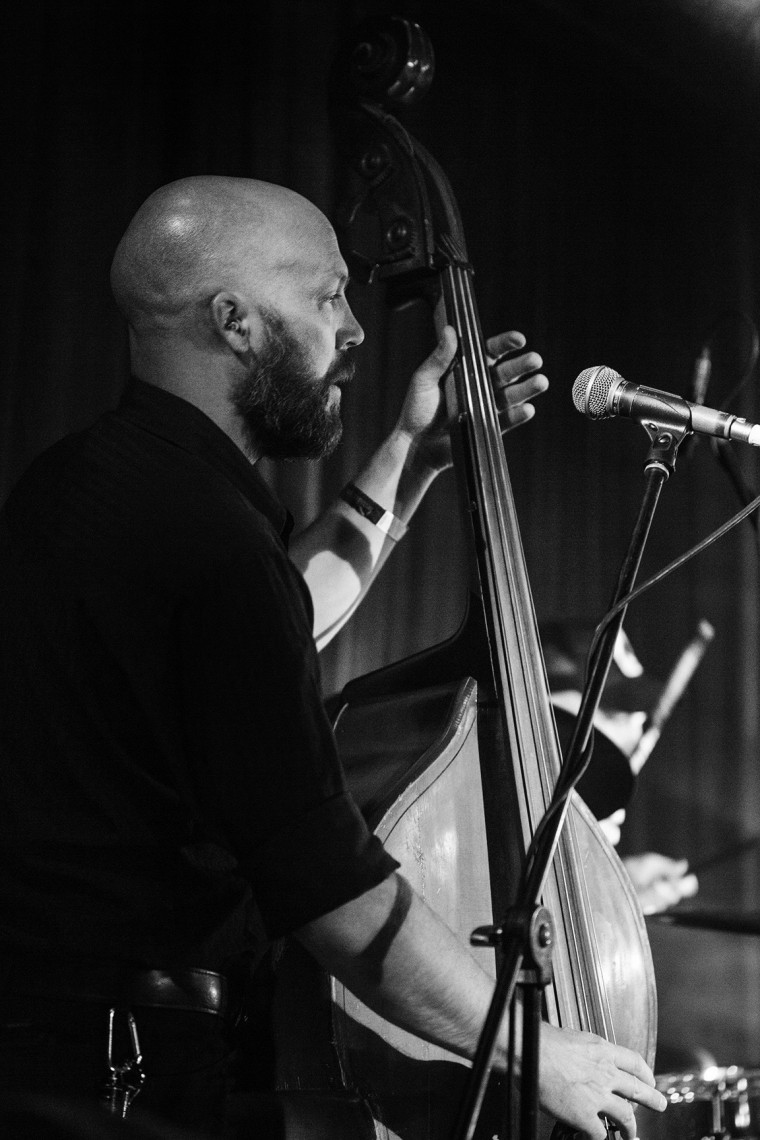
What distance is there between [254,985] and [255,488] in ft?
2.12

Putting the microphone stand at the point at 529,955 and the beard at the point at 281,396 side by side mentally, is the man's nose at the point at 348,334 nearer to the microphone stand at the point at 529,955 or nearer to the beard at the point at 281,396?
the beard at the point at 281,396

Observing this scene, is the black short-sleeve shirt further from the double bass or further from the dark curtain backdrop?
the dark curtain backdrop

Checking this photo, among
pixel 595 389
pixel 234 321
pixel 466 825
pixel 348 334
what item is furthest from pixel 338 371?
pixel 466 825

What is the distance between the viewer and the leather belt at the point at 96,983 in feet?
4.33

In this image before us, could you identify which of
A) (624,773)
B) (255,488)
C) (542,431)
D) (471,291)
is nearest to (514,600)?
(255,488)

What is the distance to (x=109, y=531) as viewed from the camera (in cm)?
141

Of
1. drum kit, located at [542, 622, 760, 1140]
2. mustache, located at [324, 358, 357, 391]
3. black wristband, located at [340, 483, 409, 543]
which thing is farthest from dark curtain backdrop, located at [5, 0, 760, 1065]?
mustache, located at [324, 358, 357, 391]

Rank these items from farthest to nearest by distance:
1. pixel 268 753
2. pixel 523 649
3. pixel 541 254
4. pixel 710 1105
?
pixel 541 254
pixel 710 1105
pixel 523 649
pixel 268 753

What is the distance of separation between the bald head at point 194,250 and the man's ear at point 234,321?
0.06ft

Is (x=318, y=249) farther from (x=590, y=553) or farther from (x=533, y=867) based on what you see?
(x=590, y=553)

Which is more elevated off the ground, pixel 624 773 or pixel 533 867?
pixel 624 773

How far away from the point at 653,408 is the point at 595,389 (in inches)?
3.1

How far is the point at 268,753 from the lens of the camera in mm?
1292

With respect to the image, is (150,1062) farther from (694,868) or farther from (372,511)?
(694,868)
